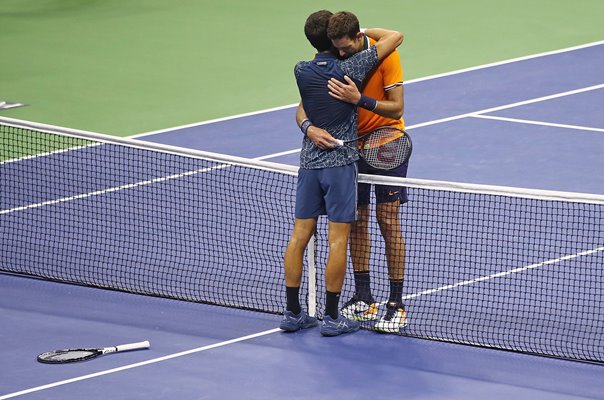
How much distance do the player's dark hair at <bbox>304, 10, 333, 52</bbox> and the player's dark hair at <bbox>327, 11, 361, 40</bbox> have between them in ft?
0.24

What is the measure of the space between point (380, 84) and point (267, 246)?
98.8 inches

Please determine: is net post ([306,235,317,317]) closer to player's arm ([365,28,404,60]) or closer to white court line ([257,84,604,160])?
player's arm ([365,28,404,60])

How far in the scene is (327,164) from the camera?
405 inches

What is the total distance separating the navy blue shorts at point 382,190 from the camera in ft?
34.5

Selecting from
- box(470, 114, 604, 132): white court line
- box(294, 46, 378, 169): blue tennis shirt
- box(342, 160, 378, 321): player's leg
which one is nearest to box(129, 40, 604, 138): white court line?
box(470, 114, 604, 132): white court line

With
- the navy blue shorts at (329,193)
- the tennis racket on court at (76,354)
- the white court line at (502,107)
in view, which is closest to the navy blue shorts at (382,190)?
the navy blue shorts at (329,193)

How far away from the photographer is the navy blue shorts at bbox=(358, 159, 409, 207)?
1051cm

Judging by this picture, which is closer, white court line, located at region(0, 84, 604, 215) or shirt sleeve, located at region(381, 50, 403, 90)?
shirt sleeve, located at region(381, 50, 403, 90)

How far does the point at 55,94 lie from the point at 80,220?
5.26 metres

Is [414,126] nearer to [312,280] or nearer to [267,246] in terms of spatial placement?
[267,246]

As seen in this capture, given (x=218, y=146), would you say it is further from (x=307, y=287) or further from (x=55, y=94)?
(x=307, y=287)

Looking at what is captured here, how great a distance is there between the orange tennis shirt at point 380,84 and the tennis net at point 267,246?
0.50 meters

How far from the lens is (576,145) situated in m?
15.4

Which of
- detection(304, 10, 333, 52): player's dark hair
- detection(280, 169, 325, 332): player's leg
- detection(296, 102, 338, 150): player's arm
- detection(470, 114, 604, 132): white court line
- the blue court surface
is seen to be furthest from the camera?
detection(470, 114, 604, 132): white court line
